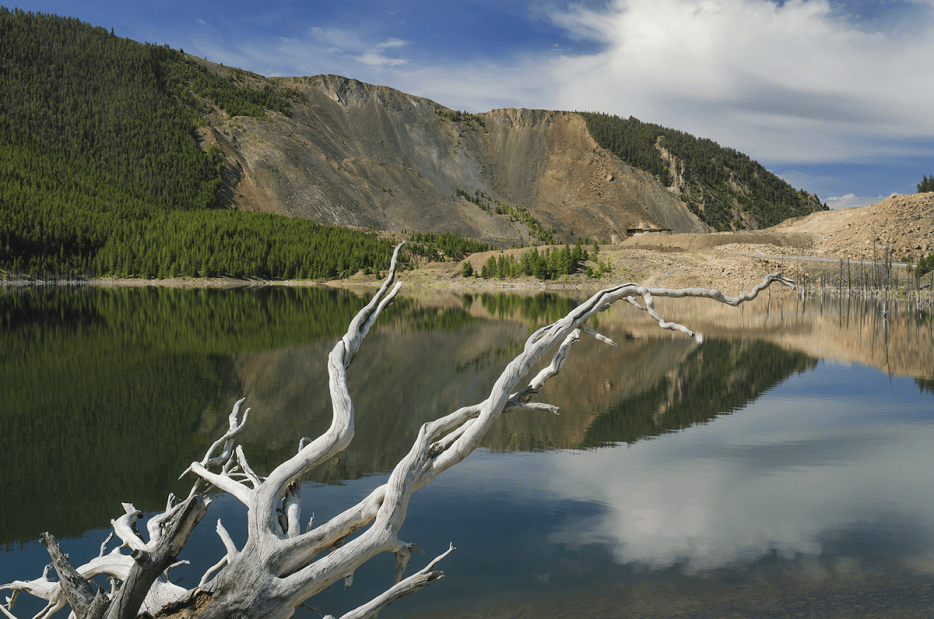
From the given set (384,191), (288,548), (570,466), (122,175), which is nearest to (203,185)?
(122,175)

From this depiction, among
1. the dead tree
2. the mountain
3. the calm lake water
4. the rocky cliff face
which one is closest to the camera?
the dead tree

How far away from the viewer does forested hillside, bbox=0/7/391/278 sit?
127 metres

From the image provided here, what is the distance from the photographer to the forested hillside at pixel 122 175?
126812 millimetres

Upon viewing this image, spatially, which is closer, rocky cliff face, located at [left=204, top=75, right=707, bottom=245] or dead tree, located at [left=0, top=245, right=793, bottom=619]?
dead tree, located at [left=0, top=245, right=793, bottom=619]

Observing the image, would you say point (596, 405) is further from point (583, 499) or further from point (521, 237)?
point (521, 237)

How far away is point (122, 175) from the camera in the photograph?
552 feet

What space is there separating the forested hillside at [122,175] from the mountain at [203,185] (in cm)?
35

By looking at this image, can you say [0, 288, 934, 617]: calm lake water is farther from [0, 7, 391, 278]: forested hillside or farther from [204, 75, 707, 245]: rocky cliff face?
[204, 75, 707, 245]: rocky cliff face

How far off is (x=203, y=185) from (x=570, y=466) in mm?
161725

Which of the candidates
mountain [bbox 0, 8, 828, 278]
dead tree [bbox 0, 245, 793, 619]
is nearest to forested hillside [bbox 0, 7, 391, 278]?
mountain [bbox 0, 8, 828, 278]

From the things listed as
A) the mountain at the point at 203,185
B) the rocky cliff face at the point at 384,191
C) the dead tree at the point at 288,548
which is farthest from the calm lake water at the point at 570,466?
the rocky cliff face at the point at 384,191

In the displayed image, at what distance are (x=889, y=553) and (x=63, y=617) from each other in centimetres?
1050

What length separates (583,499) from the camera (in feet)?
39.9

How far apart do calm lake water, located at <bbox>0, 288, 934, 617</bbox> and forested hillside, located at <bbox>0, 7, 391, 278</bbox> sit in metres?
98.9
